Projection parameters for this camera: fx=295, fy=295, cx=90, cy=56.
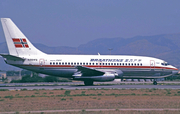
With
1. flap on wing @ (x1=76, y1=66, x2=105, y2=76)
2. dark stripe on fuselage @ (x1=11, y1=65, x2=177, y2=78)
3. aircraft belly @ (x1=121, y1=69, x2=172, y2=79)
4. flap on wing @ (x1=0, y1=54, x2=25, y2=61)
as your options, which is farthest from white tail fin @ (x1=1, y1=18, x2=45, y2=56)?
aircraft belly @ (x1=121, y1=69, x2=172, y2=79)

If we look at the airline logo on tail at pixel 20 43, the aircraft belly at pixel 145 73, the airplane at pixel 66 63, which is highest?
the airline logo on tail at pixel 20 43

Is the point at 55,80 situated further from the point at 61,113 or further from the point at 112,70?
the point at 61,113

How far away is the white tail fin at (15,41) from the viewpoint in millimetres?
41781

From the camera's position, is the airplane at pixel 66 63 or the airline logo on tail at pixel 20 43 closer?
the airplane at pixel 66 63

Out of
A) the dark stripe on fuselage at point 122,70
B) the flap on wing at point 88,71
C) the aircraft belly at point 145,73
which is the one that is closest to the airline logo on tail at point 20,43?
the dark stripe on fuselage at point 122,70

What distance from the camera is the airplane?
41.6 m

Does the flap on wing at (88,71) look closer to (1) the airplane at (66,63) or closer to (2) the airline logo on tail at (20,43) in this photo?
(1) the airplane at (66,63)

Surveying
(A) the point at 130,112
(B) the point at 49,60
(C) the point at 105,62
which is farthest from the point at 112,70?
(A) the point at 130,112

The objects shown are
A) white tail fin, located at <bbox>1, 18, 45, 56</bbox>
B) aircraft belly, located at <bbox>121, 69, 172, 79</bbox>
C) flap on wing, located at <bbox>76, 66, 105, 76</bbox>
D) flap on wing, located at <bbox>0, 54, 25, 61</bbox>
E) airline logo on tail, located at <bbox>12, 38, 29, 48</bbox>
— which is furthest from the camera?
aircraft belly, located at <bbox>121, 69, 172, 79</bbox>

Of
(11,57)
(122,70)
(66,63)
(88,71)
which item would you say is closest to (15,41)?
(11,57)

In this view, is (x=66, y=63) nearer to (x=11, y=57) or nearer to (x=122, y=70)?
(x=11, y=57)

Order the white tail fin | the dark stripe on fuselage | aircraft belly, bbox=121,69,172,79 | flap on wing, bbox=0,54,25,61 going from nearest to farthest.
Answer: flap on wing, bbox=0,54,25,61, the white tail fin, the dark stripe on fuselage, aircraft belly, bbox=121,69,172,79

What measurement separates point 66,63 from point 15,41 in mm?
7949

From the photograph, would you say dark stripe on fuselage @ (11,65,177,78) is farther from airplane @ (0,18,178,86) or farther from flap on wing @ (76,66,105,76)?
flap on wing @ (76,66,105,76)
